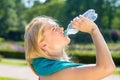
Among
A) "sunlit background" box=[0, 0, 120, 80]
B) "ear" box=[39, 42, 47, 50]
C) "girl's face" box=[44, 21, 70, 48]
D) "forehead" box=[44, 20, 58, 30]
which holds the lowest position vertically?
"ear" box=[39, 42, 47, 50]

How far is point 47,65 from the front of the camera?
1.86m

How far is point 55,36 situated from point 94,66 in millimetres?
283

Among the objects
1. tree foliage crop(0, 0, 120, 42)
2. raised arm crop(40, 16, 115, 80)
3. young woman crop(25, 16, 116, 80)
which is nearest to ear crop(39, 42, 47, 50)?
young woman crop(25, 16, 116, 80)

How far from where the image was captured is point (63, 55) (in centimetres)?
197

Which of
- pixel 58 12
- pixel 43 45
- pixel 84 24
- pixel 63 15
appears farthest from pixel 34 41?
pixel 58 12

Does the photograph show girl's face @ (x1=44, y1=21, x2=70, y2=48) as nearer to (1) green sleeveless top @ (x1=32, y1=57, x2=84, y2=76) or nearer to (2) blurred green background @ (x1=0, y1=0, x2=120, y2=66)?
(1) green sleeveless top @ (x1=32, y1=57, x2=84, y2=76)

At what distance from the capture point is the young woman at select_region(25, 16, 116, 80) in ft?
5.66

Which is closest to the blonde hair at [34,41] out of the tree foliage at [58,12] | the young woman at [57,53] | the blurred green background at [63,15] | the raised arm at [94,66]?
the young woman at [57,53]

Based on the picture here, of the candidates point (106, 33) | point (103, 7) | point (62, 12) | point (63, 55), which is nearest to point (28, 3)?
point (62, 12)

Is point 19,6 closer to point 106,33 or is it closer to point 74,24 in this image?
point 106,33

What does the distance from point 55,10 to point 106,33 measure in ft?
49.9

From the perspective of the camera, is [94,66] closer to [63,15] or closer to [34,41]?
[34,41]

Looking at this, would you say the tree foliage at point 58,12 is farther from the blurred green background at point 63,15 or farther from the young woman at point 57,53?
the young woman at point 57,53

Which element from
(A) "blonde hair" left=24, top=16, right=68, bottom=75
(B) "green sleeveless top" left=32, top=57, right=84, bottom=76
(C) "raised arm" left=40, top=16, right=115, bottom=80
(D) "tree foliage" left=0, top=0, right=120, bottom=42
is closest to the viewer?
(C) "raised arm" left=40, top=16, right=115, bottom=80
